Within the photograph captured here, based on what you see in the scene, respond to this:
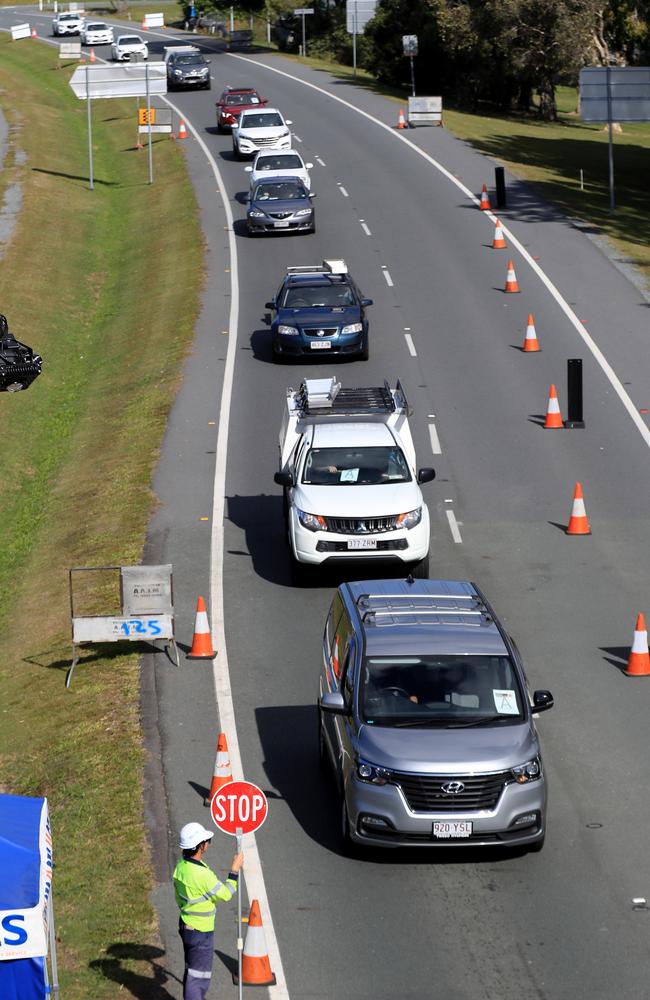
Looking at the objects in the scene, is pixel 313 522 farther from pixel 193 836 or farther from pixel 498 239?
pixel 498 239

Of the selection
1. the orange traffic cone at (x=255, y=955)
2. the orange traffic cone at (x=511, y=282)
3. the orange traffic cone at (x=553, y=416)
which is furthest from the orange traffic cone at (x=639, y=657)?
the orange traffic cone at (x=511, y=282)

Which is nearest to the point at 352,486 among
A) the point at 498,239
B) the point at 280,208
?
the point at 498,239

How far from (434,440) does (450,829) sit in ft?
48.5

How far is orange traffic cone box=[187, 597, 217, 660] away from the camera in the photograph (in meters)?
18.2

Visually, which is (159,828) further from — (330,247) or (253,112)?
(253,112)

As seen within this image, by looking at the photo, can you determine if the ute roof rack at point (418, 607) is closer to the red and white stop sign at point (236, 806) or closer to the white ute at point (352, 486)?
the red and white stop sign at point (236, 806)

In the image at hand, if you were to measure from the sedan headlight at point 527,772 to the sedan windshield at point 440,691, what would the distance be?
0.47m

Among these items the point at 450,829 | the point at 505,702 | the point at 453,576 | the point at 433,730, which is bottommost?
the point at 450,829

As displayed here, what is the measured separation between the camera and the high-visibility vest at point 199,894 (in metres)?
10.8

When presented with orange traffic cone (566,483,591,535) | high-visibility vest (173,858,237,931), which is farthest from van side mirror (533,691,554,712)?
orange traffic cone (566,483,591,535)

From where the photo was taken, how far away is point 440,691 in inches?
534

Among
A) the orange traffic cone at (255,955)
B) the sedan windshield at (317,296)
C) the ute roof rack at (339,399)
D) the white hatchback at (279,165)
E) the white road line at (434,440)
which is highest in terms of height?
the white hatchback at (279,165)

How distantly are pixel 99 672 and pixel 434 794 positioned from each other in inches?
260

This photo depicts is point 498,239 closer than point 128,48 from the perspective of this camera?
Yes
